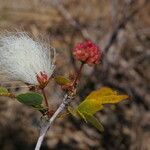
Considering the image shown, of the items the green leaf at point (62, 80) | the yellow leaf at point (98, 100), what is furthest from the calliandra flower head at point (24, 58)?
the yellow leaf at point (98, 100)

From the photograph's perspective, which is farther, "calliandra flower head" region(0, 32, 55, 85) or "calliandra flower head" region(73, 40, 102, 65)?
"calliandra flower head" region(0, 32, 55, 85)

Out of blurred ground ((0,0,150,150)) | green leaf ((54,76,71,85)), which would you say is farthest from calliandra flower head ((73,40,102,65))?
blurred ground ((0,0,150,150))

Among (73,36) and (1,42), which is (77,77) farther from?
(73,36)

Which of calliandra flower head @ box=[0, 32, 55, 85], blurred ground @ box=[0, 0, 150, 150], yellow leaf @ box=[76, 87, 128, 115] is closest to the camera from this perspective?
yellow leaf @ box=[76, 87, 128, 115]

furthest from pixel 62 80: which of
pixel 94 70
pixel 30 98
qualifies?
pixel 94 70

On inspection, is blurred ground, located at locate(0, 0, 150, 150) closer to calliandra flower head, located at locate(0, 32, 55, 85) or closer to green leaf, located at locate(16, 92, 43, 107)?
calliandra flower head, located at locate(0, 32, 55, 85)

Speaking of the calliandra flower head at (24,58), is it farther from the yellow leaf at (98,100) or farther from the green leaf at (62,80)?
the yellow leaf at (98,100)

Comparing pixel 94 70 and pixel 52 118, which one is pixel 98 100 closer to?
pixel 52 118

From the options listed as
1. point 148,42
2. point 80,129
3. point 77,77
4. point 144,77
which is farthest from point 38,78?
point 148,42
